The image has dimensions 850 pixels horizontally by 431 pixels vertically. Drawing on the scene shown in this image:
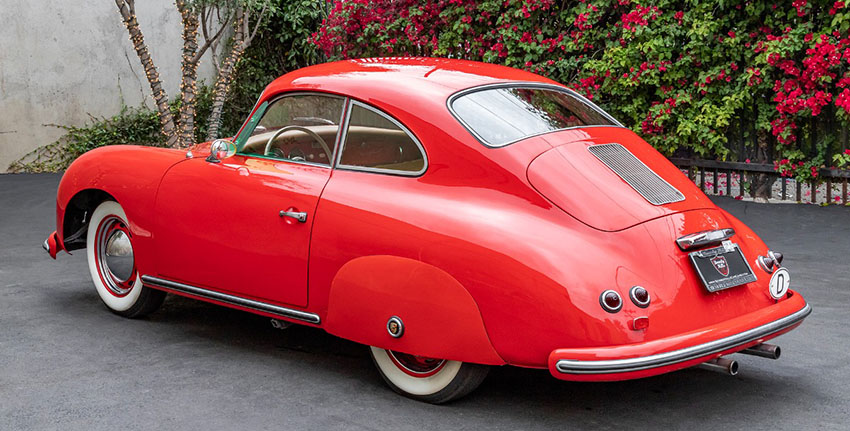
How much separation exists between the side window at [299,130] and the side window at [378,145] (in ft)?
0.42

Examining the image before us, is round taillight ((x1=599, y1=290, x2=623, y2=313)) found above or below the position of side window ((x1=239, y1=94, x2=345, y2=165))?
below

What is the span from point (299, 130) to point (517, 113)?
122cm

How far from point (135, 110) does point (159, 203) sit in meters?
9.42

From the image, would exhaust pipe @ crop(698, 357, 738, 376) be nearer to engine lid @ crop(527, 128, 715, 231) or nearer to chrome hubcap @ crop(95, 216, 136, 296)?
engine lid @ crop(527, 128, 715, 231)

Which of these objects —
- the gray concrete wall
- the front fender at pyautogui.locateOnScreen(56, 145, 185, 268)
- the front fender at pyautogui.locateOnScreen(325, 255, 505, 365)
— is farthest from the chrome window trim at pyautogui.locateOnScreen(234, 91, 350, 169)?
the gray concrete wall

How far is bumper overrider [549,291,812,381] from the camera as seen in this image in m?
3.46

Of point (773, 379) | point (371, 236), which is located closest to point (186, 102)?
point (371, 236)

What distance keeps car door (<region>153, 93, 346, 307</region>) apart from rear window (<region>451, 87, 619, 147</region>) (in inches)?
28.2

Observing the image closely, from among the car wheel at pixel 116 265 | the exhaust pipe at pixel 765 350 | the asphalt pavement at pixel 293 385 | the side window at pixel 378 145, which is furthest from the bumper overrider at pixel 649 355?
the car wheel at pixel 116 265

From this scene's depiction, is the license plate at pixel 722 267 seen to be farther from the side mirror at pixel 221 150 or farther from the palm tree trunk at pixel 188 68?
the palm tree trunk at pixel 188 68

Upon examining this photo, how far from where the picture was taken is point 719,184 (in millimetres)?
10281

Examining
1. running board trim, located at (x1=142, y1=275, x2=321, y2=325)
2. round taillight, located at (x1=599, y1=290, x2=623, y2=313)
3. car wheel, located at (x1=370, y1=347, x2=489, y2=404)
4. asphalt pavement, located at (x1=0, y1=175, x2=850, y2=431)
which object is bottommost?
asphalt pavement, located at (x1=0, y1=175, x2=850, y2=431)

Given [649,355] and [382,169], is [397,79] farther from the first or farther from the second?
[649,355]

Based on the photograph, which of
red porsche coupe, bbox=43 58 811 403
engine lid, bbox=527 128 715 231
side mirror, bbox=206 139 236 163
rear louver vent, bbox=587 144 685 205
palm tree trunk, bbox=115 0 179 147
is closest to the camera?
red porsche coupe, bbox=43 58 811 403
